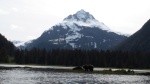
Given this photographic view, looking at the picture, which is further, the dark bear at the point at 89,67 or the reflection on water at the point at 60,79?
the dark bear at the point at 89,67

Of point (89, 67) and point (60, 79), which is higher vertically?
point (89, 67)

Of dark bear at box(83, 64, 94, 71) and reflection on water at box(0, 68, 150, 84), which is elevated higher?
dark bear at box(83, 64, 94, 71)

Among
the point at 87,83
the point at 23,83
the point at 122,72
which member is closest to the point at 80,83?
the point at 87,83

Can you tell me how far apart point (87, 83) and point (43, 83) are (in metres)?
10.3

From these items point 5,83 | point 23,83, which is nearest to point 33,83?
point 23,83

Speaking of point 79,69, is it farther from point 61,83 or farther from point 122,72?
point 61,83

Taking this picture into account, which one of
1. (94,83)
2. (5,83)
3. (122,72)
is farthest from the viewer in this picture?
(122,72)

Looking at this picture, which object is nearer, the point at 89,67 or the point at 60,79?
the point at 60,79

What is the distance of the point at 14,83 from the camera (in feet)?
204

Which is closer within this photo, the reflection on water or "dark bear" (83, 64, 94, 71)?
the reflection on water

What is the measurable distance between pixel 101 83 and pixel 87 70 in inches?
2695

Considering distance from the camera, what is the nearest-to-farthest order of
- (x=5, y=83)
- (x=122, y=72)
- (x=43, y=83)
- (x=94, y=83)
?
(x=5, y=83), (x=43, y=83), (x=94, y=83), (x=122, y=72)

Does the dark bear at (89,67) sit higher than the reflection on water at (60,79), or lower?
higher

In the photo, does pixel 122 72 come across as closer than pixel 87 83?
No
